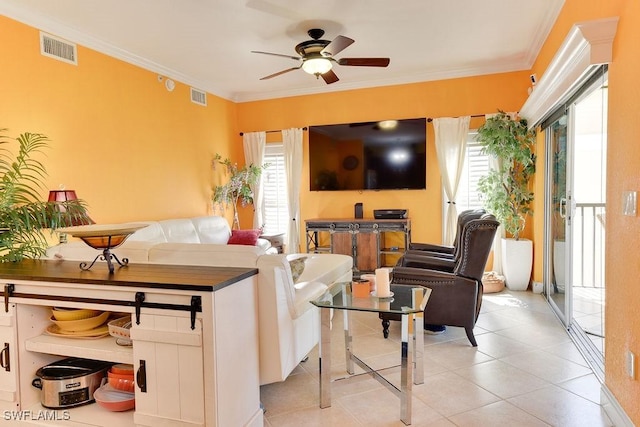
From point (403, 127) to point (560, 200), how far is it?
235cm

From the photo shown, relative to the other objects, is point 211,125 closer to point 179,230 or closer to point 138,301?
point 179,230

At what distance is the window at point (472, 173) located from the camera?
5391 millimetres

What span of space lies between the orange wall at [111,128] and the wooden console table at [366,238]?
195 centimetres

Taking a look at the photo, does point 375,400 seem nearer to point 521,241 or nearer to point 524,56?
point 521,241

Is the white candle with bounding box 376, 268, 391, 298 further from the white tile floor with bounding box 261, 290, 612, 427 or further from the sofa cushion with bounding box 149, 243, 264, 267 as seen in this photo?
the sofa cushion with bounding box 149, 243, 264, 267

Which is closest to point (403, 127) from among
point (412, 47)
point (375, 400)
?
point (412, 47)

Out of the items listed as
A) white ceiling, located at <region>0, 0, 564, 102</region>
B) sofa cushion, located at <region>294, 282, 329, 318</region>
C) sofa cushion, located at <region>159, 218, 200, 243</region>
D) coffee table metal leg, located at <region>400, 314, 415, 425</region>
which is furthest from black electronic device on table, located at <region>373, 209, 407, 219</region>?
coffee table metal leg, located at <region>400, 314, 415, 425</region>

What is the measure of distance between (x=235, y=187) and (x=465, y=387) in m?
4.50

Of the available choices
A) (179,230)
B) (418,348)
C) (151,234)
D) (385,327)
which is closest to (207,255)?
(418,348)

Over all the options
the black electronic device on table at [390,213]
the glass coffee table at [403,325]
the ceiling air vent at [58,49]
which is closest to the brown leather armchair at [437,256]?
the black electronic device on table at [390,213]

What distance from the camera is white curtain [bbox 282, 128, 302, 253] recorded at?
20.3 ft

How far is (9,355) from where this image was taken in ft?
6.99

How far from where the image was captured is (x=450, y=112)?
18.1 feet

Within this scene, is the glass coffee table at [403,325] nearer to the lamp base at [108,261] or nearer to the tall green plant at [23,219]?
the lamp base at [108,261]
